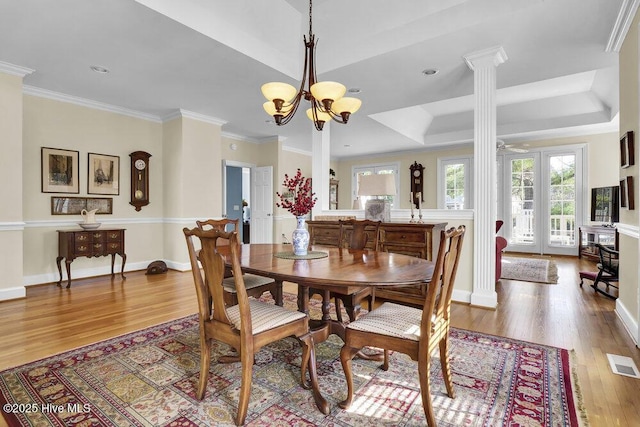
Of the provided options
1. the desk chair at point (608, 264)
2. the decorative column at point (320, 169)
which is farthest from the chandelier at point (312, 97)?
the desk chair at point (608, 264)

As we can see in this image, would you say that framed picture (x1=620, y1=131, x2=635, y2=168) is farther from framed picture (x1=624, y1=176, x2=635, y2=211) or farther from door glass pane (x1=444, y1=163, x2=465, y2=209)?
door glass pane (x1=444, y1=163, x2=465, y2=209)

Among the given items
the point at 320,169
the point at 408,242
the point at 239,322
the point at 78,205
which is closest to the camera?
the point at 239,322

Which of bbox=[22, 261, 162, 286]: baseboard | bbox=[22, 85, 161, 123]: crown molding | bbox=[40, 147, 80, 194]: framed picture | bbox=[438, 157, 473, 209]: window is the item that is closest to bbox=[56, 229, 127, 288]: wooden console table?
bbox=[22, 261, 162, 286]: baseboard

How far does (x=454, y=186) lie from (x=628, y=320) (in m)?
5.98

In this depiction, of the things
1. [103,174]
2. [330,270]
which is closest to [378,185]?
[330,270]

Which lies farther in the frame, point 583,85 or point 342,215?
point 583,85

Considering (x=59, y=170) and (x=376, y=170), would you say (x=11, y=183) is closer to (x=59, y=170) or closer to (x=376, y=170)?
(x=59, y=170)

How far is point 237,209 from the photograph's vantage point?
8281mm

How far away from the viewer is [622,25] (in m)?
2.77

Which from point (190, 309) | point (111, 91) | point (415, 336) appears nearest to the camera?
point (415, 336)

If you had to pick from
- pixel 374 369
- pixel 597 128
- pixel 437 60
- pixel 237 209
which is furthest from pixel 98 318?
pixel 597 128

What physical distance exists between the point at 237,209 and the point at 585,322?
7.03m

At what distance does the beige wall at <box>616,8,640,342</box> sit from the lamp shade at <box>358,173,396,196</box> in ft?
6.50

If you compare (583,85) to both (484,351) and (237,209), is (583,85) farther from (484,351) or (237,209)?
(237,209)
